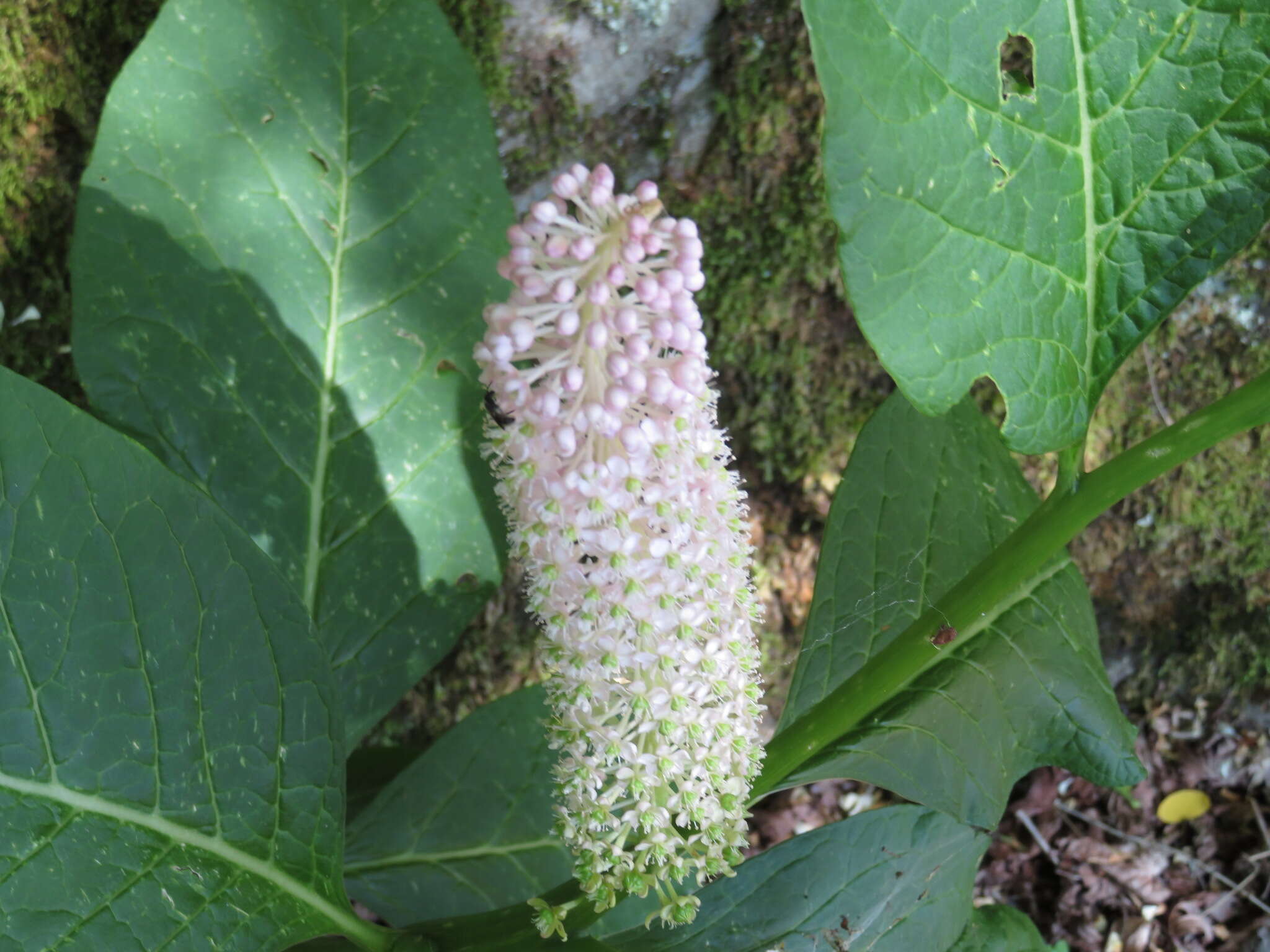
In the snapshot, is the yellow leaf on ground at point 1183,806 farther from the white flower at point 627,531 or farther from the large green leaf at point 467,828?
the white flower at point 627,531

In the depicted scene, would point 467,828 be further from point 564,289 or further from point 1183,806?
point 1183,806

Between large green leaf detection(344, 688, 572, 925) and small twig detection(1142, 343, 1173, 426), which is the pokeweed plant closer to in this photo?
large green leaf detection(344, 688, 572, 925)

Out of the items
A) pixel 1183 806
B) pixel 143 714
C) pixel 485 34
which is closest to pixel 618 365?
pixel 143 714

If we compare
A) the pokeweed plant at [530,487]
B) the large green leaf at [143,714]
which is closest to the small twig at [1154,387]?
the pokeweed plant at [530,487]

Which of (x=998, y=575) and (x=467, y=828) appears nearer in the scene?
(x=998, y=575)

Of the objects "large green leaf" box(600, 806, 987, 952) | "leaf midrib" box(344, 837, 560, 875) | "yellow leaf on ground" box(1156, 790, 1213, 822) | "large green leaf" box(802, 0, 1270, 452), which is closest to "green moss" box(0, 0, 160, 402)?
"leaf midrib" box(344, 837, 560, 875)

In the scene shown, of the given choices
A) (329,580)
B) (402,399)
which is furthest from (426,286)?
(329,580)

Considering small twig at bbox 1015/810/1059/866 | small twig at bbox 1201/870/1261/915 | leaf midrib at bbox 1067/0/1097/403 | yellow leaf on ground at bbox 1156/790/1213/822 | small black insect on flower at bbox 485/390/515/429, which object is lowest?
small twig at bbox 1201/870/1261/915
